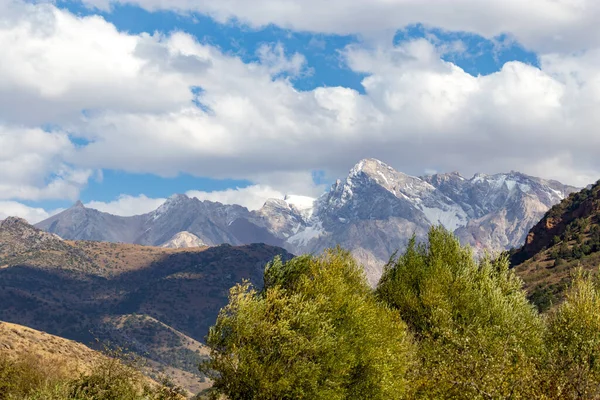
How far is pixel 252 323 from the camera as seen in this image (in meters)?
54.3

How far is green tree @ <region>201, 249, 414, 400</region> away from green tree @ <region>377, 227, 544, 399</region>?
16.3 ft

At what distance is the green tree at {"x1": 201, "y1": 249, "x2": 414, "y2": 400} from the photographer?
5266 centimetres

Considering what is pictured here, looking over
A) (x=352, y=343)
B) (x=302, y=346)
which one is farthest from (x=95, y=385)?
(x=352, y=343)

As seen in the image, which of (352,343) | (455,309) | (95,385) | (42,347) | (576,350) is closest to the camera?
(576,350)

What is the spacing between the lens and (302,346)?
53.5 meters

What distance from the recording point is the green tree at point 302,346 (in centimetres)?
5266

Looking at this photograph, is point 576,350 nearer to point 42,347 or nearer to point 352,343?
point 352,343

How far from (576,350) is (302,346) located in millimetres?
22387

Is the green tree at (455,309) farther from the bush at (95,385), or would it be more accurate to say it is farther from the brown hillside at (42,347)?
the brown hillside at (42,347)

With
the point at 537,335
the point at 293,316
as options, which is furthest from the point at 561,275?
the point at 293,316

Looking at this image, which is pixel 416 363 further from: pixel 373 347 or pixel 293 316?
pixel 293 316

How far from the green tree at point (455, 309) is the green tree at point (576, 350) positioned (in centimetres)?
159

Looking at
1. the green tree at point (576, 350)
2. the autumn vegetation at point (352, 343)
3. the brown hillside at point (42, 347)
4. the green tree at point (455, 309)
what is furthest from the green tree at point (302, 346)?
the brown hillside at point (42, 347)

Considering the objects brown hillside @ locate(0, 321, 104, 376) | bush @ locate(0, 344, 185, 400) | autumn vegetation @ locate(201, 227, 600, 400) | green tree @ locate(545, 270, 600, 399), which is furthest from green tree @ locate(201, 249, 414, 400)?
brown hillside @ locate(0, 321, 104, 376)
